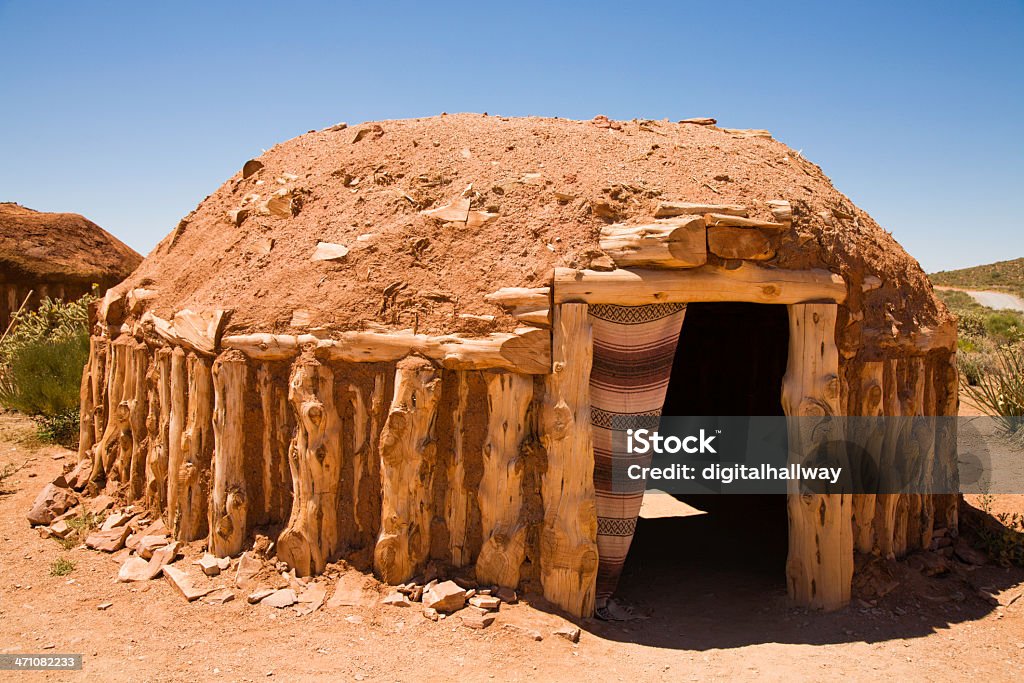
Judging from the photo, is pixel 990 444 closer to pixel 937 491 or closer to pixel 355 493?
pixel 937 491

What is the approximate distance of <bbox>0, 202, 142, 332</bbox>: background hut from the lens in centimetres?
1391

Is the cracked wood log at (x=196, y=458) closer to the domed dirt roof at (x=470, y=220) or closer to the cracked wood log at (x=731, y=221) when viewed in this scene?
the domed dirt roof at (x=470, y=220)

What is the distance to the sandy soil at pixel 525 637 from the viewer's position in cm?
407

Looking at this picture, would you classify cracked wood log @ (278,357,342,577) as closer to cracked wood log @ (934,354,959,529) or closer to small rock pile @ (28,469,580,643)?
small rock pile @ (28,469,580,643)

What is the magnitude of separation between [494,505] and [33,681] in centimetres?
268

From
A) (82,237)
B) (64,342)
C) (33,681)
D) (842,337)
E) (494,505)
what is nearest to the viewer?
(33,681)

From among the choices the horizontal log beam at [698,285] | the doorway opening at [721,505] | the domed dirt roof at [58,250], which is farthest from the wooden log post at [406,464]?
the domed dirt roof at [58,250]

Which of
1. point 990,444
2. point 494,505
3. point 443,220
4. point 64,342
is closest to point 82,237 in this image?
point 64,342

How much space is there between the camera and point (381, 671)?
13.1 ft

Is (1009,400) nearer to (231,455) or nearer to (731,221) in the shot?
(731,221)

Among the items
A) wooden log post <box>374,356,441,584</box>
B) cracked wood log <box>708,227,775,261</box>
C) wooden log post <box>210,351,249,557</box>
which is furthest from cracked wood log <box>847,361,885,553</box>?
wooden log post <box>210,351,249,557</box>

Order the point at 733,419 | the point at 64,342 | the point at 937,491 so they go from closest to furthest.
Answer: the point at 937,491, the point at 733,419, the point at 64,342

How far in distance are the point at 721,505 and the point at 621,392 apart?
353 cm

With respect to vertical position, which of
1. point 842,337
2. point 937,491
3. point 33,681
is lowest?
point 33,681
